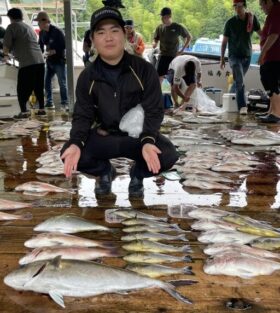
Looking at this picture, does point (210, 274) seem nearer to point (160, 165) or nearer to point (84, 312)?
point (84, 312)

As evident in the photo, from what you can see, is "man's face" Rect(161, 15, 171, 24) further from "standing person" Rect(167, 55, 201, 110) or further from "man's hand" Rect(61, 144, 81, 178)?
"man's hand" Rect(61, 144, 81, 178)

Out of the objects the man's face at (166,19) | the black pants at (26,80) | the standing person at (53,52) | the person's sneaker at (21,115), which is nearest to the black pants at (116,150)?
the person's sneaker at (21,115)

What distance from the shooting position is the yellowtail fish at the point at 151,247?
2068 mm

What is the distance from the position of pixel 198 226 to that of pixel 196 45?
11901mm

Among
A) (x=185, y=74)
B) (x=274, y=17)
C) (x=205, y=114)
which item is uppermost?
(x=274, y=17)

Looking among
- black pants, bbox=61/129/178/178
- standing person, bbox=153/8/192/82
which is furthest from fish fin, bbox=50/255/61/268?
standing person, bbox=153/8/192/82

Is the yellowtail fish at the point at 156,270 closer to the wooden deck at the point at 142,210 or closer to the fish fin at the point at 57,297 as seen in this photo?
the wooden deck at the point at 142,210

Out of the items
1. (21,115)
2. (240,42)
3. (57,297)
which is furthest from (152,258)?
(240,42)

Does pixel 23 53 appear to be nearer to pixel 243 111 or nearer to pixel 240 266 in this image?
pixel 243 111

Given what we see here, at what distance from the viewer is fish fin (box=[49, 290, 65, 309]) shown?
159 cm

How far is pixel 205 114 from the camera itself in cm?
728

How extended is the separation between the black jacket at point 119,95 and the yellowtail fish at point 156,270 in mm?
1076

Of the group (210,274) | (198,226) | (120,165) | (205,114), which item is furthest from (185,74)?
(210,274)

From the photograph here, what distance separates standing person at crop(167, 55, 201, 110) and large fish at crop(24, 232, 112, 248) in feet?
19.2
